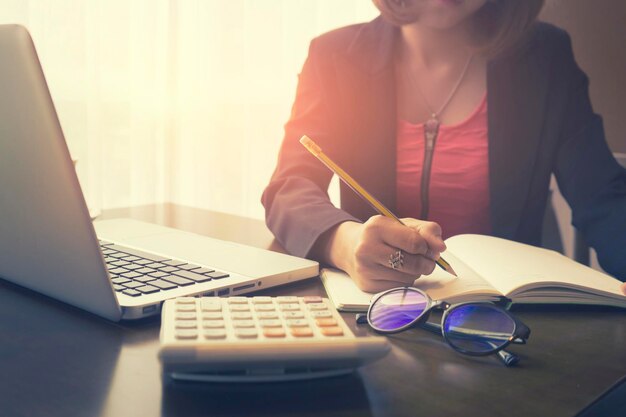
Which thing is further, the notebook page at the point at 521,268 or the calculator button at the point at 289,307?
the notebook page at the point at 521,268

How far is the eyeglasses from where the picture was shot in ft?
1.79

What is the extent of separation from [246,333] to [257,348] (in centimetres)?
2

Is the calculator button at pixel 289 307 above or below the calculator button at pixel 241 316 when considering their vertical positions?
below

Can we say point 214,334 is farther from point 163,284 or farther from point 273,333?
point 163,284

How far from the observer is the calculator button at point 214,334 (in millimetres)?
447

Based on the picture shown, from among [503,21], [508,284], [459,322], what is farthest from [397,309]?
[503,21]

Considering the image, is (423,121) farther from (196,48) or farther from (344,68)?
(196,48)

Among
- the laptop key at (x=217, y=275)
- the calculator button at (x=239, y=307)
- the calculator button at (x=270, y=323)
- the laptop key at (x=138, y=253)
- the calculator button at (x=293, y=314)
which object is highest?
the calculator button at (x=270, y=323)

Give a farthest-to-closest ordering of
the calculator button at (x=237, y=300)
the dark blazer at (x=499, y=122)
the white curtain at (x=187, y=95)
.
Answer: the white curtain at (x=187, y=95) < the dark blazer at (x=499, y=122) < the calculator button at (x=237, y=300)

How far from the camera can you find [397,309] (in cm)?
60

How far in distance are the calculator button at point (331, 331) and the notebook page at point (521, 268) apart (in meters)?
0.28

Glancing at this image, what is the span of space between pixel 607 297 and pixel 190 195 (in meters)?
1.74

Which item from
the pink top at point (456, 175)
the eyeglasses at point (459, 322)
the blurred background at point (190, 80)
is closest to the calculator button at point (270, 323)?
the eyeglasses at point (459, 322)

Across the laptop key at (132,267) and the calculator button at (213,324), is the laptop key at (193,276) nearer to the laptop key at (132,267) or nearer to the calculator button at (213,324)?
the laptop key at (132,267)
